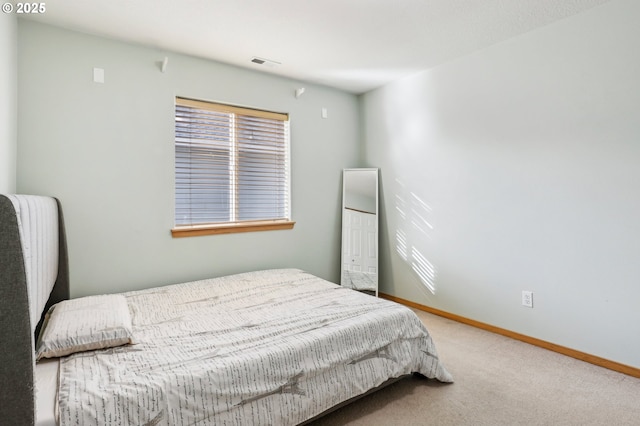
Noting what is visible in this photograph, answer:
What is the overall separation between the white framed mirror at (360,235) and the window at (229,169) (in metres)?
0.77

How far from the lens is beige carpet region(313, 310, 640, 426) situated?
1815mm

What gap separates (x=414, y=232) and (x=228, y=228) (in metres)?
1.94

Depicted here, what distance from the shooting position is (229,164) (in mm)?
3326

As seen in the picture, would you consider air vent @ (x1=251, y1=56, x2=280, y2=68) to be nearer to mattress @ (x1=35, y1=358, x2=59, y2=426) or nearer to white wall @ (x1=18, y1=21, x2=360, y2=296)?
white wall @ (x1=18, y1=21, x2=360, y2=296)

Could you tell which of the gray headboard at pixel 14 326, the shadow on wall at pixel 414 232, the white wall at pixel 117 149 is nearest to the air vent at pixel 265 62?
the white wall at pixel 117 149

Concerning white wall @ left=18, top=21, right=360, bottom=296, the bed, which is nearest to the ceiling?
white wall @ left=18, top=21, right=360, bottom=296

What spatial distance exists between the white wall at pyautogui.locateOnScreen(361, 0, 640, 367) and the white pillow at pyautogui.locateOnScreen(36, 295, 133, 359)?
2.78 m

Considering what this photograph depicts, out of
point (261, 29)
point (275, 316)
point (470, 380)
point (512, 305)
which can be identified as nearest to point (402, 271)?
point (512, 305)

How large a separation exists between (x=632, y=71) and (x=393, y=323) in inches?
89.6

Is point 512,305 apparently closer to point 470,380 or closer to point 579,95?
point 470,380

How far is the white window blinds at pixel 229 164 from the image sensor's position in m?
3.07

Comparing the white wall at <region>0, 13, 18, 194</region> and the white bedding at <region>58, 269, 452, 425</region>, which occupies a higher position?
the white wall at <region>0, 13, 18, 194</region>

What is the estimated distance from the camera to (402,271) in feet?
12.4

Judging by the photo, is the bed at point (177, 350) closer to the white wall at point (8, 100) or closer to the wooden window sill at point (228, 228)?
the white wall at point (8, 100)
